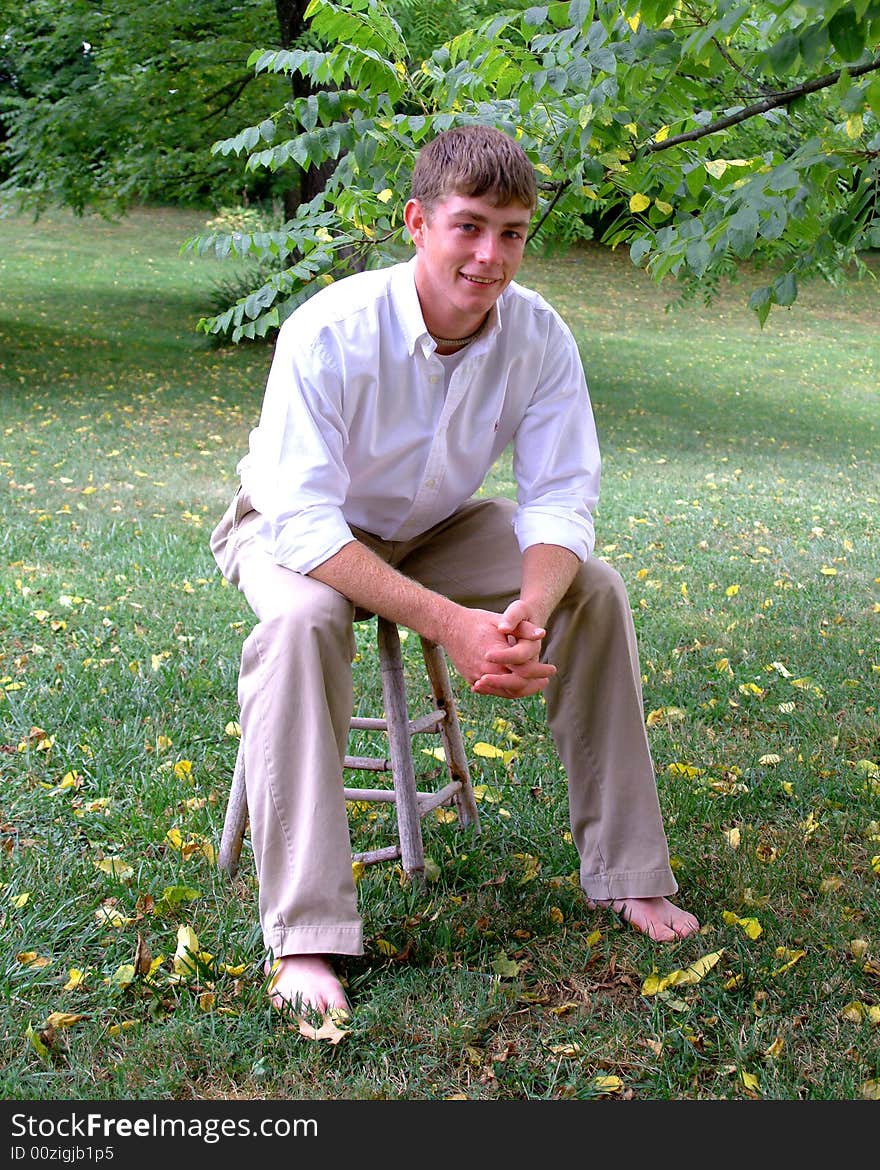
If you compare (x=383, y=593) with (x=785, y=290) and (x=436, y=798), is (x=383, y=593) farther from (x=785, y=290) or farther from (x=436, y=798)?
(x=785, y=290)

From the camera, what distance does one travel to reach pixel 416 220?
284 centimetres

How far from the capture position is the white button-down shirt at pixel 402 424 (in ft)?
8.98

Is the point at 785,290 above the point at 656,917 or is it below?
above

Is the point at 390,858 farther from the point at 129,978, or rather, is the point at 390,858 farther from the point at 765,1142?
the point at 765,1142

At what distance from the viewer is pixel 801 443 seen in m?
13.1

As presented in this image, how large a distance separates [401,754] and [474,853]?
44cm

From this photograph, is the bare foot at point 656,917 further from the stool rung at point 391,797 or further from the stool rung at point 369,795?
the stool rung at point 369,795

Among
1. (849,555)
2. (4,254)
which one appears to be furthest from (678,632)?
(4,254)

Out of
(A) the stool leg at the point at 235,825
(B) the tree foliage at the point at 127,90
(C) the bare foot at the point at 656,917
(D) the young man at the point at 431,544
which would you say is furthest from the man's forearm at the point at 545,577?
(B) the tree foliage at the point at 127,90

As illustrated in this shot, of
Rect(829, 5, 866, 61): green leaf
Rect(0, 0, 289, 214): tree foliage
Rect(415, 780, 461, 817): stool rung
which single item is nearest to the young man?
Rect(415, 780, 461, 817): stool rung

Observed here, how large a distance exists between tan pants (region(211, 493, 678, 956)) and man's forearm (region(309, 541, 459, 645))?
0.04 metres

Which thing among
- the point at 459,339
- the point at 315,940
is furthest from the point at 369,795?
the point at 459,339

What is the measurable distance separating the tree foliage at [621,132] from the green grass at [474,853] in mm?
1441

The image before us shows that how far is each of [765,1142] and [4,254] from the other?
25.6 metres
